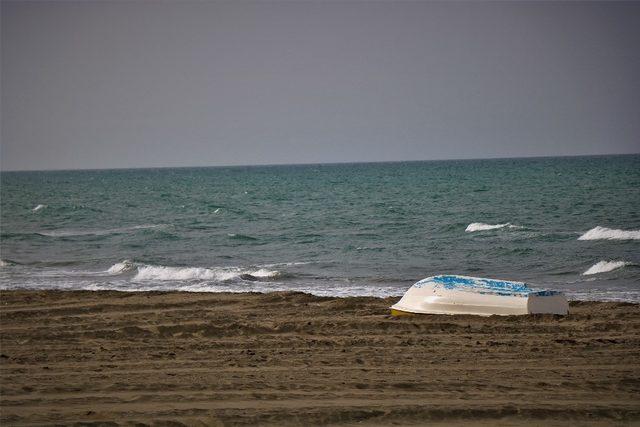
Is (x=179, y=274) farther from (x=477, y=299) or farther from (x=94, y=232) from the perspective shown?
(x=94, y=232)

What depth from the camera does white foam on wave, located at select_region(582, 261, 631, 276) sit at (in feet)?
62.1

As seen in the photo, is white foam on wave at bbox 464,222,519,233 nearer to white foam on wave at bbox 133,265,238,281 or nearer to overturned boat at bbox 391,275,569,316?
white foam on wave at bbox 133,265,238,281

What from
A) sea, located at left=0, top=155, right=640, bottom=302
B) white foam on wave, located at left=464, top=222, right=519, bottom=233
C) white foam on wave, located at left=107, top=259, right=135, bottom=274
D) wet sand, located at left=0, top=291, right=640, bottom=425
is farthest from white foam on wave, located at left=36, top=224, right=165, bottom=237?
wet sand, located at left=0, top=291, right=640, bottom=425

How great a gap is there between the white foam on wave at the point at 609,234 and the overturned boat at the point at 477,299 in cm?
1411

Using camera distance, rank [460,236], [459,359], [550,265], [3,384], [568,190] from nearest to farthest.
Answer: [3,384] < [459,359] < [550,265] < [460,236] < [568,190]

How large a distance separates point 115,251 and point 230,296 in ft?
41.9

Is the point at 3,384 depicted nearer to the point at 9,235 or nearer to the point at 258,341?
the point at 258,341

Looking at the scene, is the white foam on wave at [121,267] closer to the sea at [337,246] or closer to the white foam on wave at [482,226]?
the sea at [337,246]

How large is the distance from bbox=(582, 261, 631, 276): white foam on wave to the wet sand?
623cm

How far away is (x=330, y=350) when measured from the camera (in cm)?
943

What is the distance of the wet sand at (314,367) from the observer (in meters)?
6.82

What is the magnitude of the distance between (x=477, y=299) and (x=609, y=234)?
50.8 ft

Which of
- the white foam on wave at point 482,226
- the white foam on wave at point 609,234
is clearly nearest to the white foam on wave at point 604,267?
the white foam on wave at point 609,234

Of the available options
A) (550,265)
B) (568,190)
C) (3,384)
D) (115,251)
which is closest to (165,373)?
(3,384)
